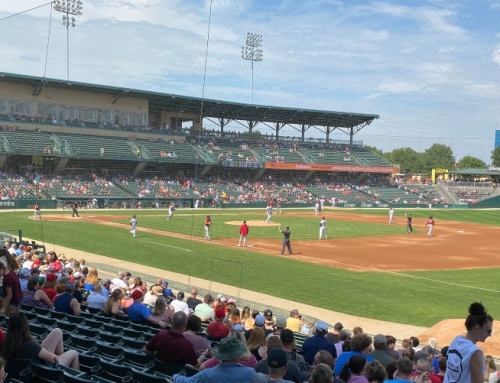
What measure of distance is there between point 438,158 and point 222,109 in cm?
10324

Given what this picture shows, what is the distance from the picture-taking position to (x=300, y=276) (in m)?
21.6

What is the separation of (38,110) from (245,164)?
80.0 ft

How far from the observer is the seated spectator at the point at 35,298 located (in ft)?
32.5

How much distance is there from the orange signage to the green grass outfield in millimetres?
34983

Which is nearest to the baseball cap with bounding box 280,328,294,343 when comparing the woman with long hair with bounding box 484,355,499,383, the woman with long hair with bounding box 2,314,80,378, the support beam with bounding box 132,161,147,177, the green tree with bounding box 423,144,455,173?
the woman with long hair with bounding box 2,314,80,378

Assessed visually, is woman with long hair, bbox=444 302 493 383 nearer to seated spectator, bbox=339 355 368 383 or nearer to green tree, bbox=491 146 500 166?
seated spectator, bbox=339 355 368 383

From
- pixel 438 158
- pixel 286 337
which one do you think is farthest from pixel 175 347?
pixel 438 158

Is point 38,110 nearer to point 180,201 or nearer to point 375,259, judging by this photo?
point 180,201

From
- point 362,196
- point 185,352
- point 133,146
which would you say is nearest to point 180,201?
point 133,146

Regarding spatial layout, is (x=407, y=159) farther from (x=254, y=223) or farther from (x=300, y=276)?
(x=300, y=276)

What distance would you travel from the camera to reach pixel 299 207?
2581 inches

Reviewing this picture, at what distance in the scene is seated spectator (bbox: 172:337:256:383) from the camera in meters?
4.84

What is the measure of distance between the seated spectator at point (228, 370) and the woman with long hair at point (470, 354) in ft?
5.36

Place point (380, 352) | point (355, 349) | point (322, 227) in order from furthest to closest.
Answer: point (322, 227)
point (380, 352)
point (355, 349)
